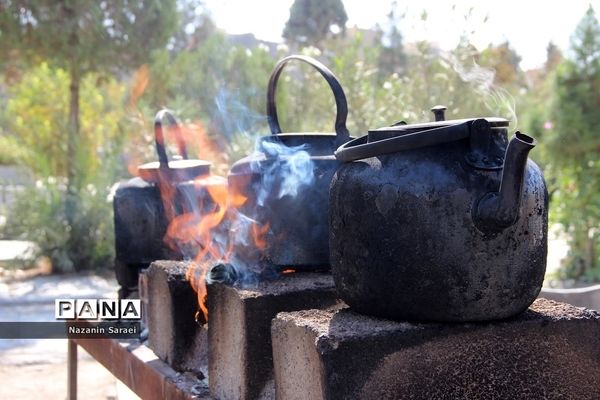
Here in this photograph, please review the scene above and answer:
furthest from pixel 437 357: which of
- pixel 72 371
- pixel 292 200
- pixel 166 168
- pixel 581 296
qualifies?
pixel 72 371

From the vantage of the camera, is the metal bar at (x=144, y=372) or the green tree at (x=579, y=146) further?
the green tree at (x=579, y=146)

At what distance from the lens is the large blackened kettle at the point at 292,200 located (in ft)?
7.78

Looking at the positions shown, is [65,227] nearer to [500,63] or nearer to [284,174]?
[284,174]

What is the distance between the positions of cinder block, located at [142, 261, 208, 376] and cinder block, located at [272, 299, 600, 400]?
86cm

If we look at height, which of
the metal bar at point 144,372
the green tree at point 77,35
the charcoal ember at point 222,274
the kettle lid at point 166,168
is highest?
the green tree at point 77,35

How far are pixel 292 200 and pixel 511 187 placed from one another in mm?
1005

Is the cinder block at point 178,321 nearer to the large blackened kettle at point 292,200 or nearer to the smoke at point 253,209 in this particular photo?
the smoke at point 253,209

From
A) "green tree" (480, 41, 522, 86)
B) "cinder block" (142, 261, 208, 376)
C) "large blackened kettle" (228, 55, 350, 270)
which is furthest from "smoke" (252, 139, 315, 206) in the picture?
"green tree" (480, 41, 522, 86)

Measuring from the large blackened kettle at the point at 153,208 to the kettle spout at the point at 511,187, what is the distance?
6.56ft

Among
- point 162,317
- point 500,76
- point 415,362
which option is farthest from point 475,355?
point 500,76

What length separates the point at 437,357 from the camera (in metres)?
1.63

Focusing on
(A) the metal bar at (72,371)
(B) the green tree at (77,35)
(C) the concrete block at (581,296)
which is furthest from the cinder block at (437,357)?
(B) the green tree at (77,35)

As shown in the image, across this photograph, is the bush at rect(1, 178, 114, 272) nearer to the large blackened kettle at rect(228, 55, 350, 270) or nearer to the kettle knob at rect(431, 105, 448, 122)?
the large blackened kettle at rect(228, 55, 350, 270)

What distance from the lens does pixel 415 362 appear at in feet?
5.28
